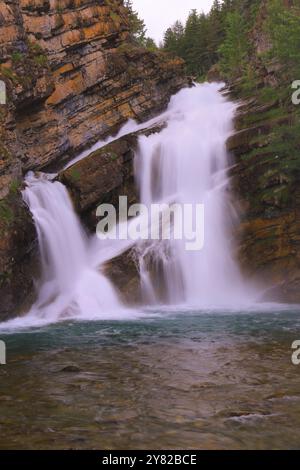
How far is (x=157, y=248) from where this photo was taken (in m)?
20.4

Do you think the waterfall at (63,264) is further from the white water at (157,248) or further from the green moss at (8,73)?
the green moss at (8,73)

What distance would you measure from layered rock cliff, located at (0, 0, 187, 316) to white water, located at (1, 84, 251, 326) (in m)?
A: 1.13

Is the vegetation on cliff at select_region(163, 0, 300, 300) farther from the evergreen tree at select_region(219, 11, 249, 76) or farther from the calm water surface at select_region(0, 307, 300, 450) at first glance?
the evergreen tree at select_region(219, 11, 249, 76)

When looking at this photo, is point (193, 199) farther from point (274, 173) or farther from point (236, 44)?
point (236, 44)

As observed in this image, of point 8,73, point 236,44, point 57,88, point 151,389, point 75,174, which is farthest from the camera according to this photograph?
point 236,44

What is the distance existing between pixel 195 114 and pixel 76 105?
7711 mm

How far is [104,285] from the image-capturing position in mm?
18875

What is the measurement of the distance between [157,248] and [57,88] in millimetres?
11751

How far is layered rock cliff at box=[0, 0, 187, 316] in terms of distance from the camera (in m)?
18.7

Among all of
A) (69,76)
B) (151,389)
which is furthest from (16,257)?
(69,76)

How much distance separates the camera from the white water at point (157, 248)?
1855 cm
